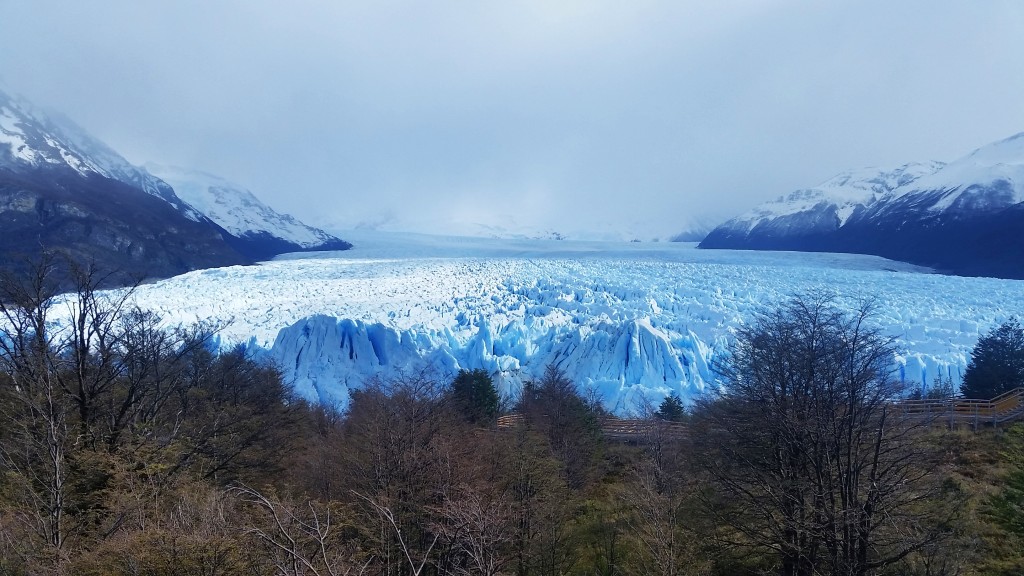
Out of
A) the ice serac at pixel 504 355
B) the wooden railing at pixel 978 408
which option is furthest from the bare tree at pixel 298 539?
the wooden railing at pixel 978 408

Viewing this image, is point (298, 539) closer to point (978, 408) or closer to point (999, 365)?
point (978, 408)

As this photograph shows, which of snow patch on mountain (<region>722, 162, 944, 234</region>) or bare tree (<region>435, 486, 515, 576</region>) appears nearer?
bare tree (<region>435, 486, 515, 576</region>)

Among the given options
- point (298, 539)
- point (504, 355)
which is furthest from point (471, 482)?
point (504, 355)

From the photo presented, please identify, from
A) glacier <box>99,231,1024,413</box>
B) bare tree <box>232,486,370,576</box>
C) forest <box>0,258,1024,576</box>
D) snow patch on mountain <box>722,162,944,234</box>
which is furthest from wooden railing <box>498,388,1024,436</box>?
snow patch on mountain <box>722,162,944,234</box>

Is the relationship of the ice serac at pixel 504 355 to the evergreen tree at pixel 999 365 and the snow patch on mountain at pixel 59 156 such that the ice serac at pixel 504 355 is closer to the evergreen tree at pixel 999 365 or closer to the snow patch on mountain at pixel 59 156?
the evergreen tree at pixel 999 365

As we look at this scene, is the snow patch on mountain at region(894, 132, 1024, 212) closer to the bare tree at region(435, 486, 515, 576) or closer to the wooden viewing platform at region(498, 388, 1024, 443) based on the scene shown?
the wooden viewing platform at region(498, 388, 1024, 443)
